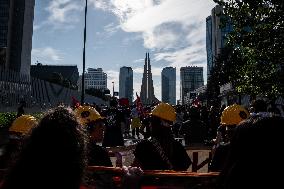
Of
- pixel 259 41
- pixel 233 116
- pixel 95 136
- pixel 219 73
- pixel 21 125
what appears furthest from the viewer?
pixel 219 73

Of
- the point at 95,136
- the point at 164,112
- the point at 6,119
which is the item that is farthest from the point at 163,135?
the point at 6,119

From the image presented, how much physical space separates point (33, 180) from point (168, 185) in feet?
4.94

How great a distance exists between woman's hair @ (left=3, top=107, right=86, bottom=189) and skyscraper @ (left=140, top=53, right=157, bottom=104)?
9378 centimetres

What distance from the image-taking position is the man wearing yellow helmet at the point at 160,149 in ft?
15.2

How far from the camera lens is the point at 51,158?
1899mm

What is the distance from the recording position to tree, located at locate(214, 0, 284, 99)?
60.3 feet

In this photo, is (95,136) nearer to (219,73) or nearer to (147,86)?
(219,73)

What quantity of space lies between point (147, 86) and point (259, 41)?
87098 millimetres

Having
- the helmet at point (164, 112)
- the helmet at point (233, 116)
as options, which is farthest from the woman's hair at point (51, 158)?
the helmet at point (233, 116)

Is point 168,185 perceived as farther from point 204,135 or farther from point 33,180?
point 204,135

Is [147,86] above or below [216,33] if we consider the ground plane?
below

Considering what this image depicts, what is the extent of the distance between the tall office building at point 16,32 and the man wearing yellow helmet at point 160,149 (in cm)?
12282

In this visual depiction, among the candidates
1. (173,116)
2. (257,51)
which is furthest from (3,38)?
(173,116)

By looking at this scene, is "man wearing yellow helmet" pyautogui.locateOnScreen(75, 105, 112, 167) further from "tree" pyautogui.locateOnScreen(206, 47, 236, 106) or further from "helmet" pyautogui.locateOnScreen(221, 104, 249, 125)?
"tree" pyautogui.locateOnScreen(206, 47, 236, 106)
